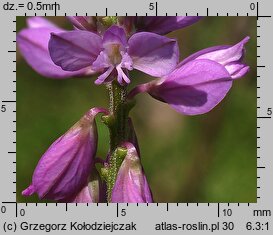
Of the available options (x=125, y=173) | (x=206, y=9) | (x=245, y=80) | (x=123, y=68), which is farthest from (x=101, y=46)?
(x=245, y=80)

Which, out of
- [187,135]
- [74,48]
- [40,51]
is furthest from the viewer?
[187,135]

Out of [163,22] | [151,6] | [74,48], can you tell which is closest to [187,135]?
[151,6]

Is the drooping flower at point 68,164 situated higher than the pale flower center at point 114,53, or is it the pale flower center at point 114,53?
the pale flower center at point 114,53

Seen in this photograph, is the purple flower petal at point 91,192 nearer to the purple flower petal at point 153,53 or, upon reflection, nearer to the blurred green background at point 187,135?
the purple flower petal at point 153,53

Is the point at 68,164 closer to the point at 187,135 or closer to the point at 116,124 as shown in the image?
the point at 116,124

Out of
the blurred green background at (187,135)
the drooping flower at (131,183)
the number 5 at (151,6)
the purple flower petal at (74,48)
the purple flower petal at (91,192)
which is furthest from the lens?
the blurred green background at (187,135)

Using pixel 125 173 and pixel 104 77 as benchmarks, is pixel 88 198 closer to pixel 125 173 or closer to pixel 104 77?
pixel 125 173

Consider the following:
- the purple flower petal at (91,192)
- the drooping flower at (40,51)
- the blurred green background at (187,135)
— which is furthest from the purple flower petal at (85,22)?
the blurred green background at (187,135)
